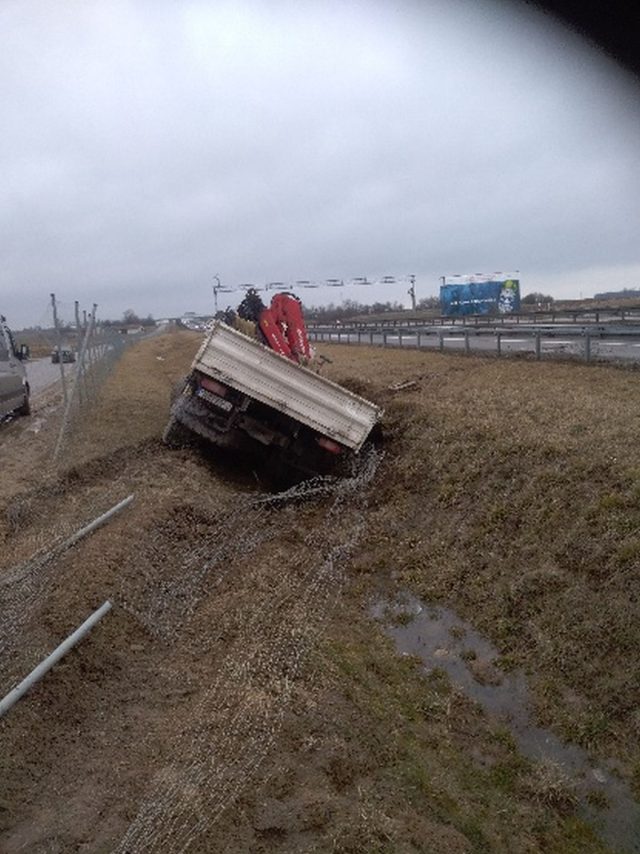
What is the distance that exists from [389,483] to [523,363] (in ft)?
25.4

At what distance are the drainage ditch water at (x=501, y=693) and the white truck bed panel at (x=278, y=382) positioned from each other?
349 cm

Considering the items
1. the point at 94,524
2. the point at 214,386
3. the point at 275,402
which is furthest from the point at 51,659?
the point at 214,386

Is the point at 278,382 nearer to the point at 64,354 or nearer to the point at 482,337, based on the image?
the point at 64,354

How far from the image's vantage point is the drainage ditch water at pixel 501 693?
4.96 metres

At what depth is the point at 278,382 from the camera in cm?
1087

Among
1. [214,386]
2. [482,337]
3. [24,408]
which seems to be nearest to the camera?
[214,386]

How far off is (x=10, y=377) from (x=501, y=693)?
12.8 metres

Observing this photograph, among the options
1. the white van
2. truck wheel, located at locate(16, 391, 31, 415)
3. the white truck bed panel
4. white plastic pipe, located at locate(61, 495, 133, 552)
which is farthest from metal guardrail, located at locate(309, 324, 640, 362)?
truck wheel, located at locate(16, 391, 31, 415)

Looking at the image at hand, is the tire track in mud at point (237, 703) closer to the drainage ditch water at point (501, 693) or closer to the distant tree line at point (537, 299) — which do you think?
the drainage ditch water at point (501, 693)

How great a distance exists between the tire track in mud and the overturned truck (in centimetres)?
221

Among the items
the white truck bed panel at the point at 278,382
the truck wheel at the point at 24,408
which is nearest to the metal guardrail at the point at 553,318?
the white truck bed panel at the point at 278,382

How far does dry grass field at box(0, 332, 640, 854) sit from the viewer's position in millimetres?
4496

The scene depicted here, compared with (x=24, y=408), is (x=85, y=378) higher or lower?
higher

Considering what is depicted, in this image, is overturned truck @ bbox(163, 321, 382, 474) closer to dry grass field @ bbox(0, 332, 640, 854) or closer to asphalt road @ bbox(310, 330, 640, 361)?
dry grass field @ bbox(0, 332, 640, 854)
